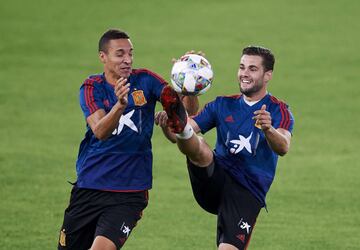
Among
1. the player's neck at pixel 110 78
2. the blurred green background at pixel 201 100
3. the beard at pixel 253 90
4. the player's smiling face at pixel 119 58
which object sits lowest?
the blurred green background at pixel 201 100

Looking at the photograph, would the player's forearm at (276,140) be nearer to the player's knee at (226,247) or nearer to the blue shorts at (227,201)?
the blue shorts at (227,201)

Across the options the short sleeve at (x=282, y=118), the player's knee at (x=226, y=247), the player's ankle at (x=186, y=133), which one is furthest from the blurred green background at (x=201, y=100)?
the player's ankle at (x=186, y=133)

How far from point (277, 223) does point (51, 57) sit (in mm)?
12998

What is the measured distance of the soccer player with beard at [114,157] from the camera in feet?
34.7

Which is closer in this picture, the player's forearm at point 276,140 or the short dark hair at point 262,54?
the player's forearm at point 276,140

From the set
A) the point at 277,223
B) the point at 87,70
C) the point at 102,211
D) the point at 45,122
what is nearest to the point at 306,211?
the point at 277,223

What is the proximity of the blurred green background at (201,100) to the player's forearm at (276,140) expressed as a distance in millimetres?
3860

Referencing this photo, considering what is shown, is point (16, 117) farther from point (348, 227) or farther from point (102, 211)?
point (102, 211)

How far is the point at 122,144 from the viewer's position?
34.8 ft

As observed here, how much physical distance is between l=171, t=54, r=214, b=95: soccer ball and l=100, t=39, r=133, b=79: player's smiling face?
2.02 feet

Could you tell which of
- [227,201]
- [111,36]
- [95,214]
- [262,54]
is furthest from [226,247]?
[111,36]

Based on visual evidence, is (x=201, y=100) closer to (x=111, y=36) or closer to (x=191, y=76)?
(x=111, y=36)

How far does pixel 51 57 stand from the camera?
26781mm

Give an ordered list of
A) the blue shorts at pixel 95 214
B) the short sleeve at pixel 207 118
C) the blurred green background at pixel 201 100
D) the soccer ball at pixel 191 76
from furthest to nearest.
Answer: the blurred green background at pixel 201 100 < the short sleeve at pixel 207 118 < the blue shorts at pixel 95 214 < the soccer ball at pixel 191 76
